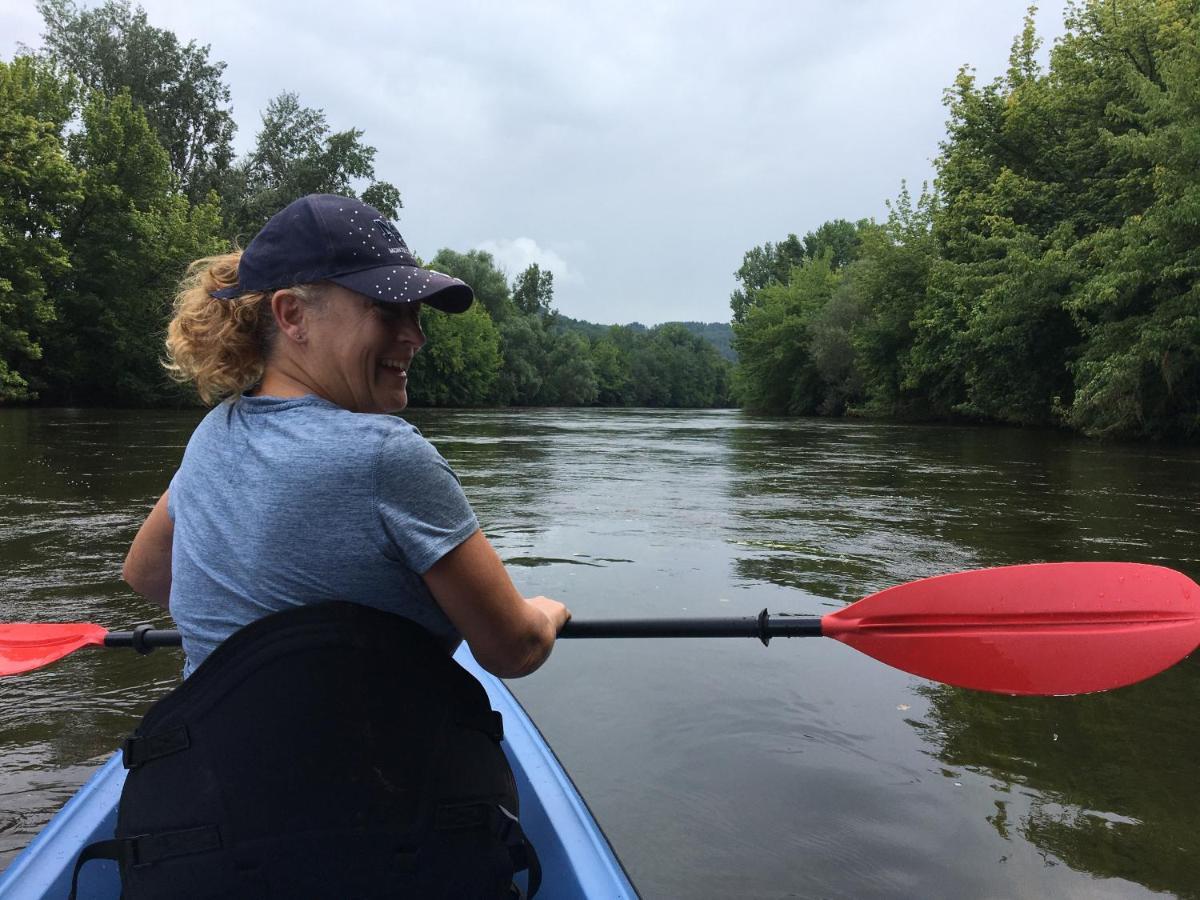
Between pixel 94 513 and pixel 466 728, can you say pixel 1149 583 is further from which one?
pixel 94 513

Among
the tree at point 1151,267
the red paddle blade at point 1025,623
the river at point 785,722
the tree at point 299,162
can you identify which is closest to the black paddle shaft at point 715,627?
the red paddle blade at point 1025,623

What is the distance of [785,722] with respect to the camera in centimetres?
319

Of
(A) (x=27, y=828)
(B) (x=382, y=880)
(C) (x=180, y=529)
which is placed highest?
(C) (x=180, y=529)

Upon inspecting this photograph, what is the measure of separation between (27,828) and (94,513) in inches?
222

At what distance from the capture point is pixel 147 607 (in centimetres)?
454

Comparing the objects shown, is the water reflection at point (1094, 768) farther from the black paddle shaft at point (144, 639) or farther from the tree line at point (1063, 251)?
the tree line at point (1063, 251)

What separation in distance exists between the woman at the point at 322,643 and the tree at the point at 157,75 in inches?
1509

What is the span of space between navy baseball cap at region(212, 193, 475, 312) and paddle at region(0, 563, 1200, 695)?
1.24 metres

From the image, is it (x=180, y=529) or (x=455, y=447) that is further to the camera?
(x=455, y=447)

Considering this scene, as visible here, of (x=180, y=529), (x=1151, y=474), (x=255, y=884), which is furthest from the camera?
(x=1151, y=474)

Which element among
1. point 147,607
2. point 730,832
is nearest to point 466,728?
point 730,832

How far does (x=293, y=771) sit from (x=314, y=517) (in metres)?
0.33

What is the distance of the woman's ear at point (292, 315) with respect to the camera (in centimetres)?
129

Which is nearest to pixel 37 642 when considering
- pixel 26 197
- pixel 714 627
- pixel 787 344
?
pixel 714 627
